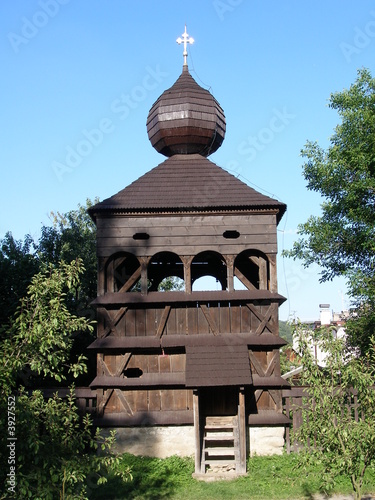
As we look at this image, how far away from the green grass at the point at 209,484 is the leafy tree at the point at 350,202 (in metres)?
7.63

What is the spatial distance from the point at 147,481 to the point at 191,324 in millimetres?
3668

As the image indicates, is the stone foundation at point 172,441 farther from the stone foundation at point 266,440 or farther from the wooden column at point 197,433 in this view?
the wooden column at point 197,433

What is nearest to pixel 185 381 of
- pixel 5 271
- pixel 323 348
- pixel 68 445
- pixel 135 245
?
pixel 135 245

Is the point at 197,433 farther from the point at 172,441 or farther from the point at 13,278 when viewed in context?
the point at 13,278

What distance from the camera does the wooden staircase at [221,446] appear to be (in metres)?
13.6

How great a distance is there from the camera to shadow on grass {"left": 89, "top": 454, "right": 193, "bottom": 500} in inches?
482

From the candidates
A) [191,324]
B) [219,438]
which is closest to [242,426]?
[219,438]

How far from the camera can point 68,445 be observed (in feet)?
24.3

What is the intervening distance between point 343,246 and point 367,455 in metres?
13.6

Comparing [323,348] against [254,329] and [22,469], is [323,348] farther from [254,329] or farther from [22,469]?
[254,329]

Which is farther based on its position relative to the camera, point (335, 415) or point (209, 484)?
point (209, 484)

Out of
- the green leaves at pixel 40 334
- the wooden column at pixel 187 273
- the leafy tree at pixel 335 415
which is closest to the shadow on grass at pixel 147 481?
the wooden column at pixel 187 273

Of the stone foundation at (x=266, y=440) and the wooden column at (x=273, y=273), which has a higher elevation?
the wooden column at (x=273, y=273)

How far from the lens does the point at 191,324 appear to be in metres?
15.1
